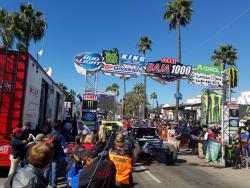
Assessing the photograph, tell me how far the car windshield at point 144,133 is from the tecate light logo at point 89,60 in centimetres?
397

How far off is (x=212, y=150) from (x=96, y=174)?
48.2 ft

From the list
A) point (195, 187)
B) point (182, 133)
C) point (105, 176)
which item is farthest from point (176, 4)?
point (105, 176)

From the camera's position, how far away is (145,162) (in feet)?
55.7

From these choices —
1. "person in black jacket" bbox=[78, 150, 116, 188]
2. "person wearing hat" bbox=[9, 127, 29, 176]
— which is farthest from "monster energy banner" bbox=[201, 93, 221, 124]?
"person in black jacket" bbox=[78, 150, 116, 188]

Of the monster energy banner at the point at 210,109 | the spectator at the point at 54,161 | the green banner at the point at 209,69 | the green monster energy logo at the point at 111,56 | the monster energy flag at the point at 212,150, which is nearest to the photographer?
the spectator at the point at 54,161

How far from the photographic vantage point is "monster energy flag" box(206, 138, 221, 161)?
58.8 feet

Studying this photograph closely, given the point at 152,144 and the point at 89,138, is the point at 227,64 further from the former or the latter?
the point at 89,138

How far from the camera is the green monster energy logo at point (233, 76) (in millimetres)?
18656

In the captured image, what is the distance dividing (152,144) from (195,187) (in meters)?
5.54

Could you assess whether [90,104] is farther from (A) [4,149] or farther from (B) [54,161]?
(B) [54,161]

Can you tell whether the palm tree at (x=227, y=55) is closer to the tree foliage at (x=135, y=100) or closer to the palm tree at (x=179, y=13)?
the palm tree at (x=179, y=13)

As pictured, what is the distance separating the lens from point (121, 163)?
6.98 meters

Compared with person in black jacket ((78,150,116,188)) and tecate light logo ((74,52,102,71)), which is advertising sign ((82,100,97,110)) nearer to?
tecate light logo ((74,52,102,71))

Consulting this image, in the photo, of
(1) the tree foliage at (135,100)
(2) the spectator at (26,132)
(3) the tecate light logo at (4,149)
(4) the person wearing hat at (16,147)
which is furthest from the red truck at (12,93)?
(1) the tree foliage at (135,100)
